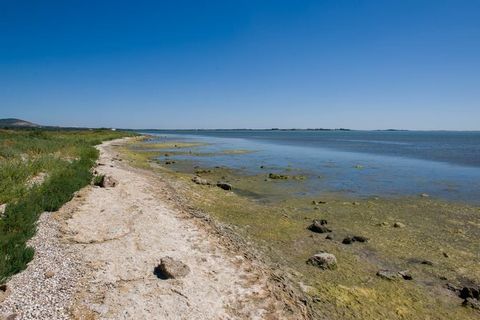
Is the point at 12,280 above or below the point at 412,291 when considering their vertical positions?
above

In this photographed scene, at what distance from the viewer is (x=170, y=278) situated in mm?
9836

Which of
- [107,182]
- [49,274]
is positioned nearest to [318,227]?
[49,274]

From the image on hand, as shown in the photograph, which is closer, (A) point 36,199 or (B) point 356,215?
(A) point 36,199

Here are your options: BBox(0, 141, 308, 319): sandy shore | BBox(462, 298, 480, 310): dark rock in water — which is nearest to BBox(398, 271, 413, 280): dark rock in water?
BBox(462, 298, 480, 310): dark rock in water

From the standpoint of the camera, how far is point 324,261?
12430mm

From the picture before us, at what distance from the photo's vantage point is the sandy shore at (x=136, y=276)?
8.18 m

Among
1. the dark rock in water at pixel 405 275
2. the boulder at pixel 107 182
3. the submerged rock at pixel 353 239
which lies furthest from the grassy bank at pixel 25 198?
the submerged rock at pixel 353 239

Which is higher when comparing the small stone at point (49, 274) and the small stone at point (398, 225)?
the small stone at point (49, 274)

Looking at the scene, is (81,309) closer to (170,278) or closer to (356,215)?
(170,278)

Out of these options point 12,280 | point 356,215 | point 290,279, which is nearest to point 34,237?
point 12,280

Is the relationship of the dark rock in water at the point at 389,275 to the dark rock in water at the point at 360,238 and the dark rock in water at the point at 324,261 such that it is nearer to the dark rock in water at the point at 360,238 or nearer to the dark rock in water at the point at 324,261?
the dark rock in water at the point at 324,261

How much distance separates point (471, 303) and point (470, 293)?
0.55m

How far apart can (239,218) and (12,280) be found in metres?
11.1

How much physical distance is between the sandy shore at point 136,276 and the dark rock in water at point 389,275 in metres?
3.68
